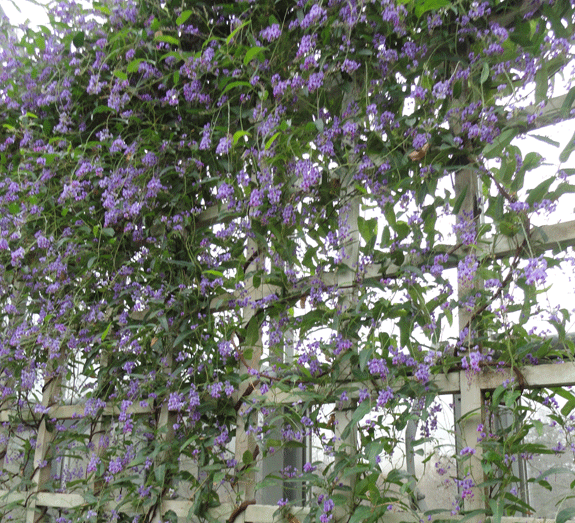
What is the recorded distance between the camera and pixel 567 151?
51.6 inches

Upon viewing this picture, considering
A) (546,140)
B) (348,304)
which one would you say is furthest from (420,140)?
(348,304)

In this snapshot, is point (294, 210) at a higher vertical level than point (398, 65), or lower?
lower

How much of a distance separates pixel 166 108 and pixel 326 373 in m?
1.09

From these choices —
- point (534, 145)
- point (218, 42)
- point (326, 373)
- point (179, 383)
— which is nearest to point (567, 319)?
point (534, 145)

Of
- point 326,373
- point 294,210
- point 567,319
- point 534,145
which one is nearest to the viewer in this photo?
point 567,319

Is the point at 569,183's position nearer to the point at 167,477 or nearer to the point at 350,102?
the point at 350,102

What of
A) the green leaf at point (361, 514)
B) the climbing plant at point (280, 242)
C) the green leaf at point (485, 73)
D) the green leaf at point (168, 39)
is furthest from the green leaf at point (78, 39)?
the green leaf at point (361, 514)

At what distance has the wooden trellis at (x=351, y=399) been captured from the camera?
4.24ft

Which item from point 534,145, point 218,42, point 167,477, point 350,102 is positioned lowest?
point 167,477

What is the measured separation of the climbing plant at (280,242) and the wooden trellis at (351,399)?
0.01m

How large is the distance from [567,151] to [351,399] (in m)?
0.76

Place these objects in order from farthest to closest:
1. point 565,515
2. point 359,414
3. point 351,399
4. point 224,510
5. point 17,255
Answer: point 17,255, point 224,510, point 351,399, point 359,414, point 565,515

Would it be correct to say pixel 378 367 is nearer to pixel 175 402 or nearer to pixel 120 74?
pixel 175 402

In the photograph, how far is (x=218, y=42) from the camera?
76.9 inches
